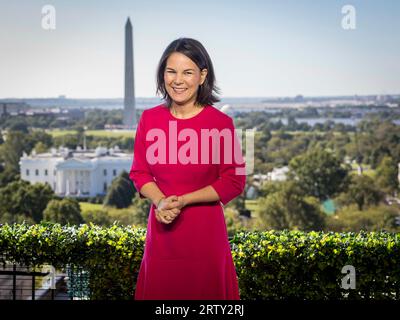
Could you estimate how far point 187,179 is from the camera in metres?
1.87

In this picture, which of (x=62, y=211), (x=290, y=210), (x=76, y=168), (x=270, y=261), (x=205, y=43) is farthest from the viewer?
(x=290, y=210)

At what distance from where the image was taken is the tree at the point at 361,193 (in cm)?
1526

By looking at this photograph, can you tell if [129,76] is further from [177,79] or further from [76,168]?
[177,79]

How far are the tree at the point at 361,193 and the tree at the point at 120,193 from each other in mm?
5696

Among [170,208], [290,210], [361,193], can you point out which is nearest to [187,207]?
[170,208]

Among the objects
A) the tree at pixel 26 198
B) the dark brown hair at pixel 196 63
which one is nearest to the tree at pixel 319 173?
the tree at pixel 26 198

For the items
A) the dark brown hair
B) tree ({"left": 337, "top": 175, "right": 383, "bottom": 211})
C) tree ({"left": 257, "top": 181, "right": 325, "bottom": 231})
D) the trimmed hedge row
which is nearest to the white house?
tree ({"left": 257, "top": 181, "right": 325, "bottom": 231})

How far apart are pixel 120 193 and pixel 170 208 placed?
44.7ft

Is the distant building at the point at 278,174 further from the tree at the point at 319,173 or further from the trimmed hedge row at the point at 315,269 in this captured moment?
the trimmed hedge row at the point at 315,269

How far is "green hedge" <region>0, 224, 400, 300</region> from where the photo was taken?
3318 mm

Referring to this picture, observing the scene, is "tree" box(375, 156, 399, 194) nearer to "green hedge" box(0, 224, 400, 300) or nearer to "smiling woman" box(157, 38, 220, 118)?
"green hedge" box(0, 224, 400, 300)

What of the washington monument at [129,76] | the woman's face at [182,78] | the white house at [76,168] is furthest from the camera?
the white house at [76,168]

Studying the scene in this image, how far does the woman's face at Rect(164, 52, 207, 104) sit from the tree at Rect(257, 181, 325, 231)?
14.7 metres
